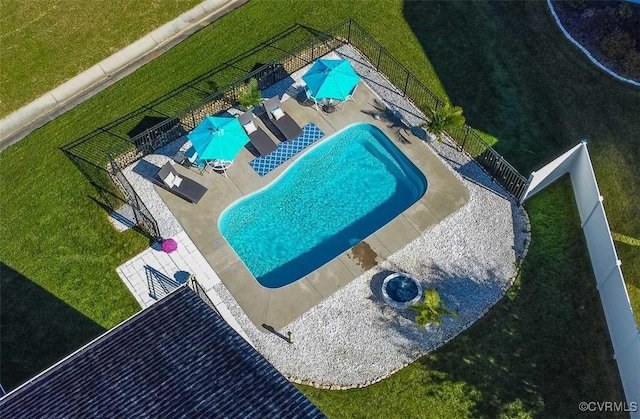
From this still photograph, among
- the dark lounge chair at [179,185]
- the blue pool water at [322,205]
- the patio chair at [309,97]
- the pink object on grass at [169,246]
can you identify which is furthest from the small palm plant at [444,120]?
the pink object on grass at [169,246]

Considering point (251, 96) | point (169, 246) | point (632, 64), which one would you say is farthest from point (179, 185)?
point (632, 64)

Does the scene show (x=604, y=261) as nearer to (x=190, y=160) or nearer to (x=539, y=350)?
(x=539, y=350)

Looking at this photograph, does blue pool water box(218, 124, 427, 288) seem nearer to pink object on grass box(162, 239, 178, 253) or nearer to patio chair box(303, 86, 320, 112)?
patio chair box(303, 86, 320, 112)

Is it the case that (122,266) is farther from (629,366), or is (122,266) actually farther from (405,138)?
(629,366)

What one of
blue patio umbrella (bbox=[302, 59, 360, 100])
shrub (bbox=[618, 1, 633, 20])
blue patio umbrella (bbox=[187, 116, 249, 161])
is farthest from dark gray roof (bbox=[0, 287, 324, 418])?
shrub (bbox=[618, 1, 633, 20])

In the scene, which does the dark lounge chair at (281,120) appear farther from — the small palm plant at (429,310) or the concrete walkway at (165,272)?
the small palm plant at (429,310)
